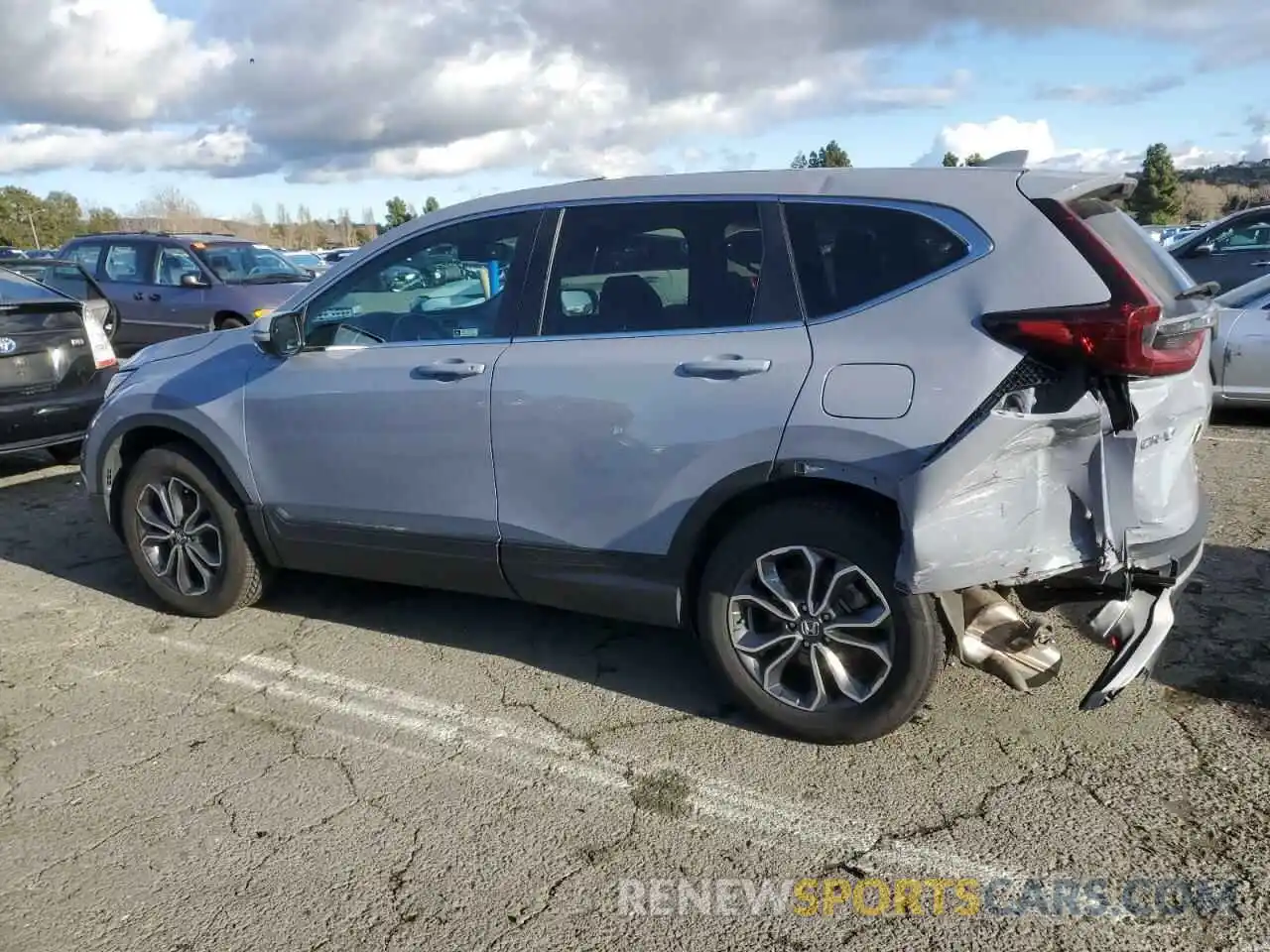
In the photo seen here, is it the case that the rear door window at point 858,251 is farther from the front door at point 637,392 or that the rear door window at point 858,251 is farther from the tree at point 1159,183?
the tree at point 1159,183

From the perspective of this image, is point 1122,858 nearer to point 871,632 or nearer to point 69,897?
point 871,632

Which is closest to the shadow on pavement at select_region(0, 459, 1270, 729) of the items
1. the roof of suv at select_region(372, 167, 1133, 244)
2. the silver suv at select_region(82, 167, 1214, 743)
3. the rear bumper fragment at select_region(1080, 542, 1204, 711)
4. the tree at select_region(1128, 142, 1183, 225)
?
the silver suv at select_region(82, 167, 1214, 743)

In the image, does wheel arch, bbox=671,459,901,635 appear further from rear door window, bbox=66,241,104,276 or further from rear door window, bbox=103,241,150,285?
rear door window, bbox=66,241,104,276

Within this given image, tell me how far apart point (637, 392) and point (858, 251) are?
2.77 feet

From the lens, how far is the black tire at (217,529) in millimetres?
4484

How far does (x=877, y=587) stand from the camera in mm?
3131

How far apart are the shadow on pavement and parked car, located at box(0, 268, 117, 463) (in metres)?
1.29

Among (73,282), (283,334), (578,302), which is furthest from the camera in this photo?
(73,282)

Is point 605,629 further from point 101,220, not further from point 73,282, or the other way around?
point 101,220

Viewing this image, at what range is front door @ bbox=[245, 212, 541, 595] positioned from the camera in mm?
3779

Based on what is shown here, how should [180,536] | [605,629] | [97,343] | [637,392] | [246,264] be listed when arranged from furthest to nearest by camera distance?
1. [246,264]
2. [97,343]
3. [180,536]
4. [605,629]
5. [637,392]

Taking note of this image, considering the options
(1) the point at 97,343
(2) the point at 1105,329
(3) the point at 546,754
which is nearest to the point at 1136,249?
(2) the point at 1105,329

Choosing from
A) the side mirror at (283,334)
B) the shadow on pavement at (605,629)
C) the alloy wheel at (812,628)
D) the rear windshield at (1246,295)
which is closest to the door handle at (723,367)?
the alloy wheel at (812,628)

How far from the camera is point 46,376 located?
690 cm
